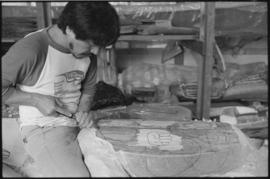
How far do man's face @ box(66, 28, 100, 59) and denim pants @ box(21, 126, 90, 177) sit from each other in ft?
0.84

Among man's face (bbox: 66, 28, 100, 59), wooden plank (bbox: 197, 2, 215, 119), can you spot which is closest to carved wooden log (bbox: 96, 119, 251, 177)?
man's face (bbox: 66, 28, 100, 59)

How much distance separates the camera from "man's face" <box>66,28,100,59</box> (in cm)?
78

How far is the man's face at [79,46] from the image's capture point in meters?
0.78

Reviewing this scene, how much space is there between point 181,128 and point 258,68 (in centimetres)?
113

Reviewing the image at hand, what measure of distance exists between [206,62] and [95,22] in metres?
0.92

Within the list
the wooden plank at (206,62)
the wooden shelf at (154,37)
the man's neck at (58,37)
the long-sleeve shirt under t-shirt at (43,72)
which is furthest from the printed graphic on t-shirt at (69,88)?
the wooden plank at (206,62)

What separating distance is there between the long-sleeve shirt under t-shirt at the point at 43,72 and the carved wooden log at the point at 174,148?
6.5 inches

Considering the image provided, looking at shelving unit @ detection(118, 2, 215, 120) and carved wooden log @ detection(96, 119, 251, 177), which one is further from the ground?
shelving unit @ detection(118, 2, 215, 120)

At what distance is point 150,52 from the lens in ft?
6.91

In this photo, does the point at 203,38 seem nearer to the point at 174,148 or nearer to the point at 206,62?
the point at 206,62

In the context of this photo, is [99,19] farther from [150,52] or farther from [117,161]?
[150,52]

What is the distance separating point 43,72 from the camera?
32.6 inches

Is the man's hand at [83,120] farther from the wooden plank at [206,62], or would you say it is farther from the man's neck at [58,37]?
the wooden plank at [206,62]

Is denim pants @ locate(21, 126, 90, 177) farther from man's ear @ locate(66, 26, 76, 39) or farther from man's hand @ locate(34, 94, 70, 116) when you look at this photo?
man's ear @ locate(66, 26, 76, 39)
